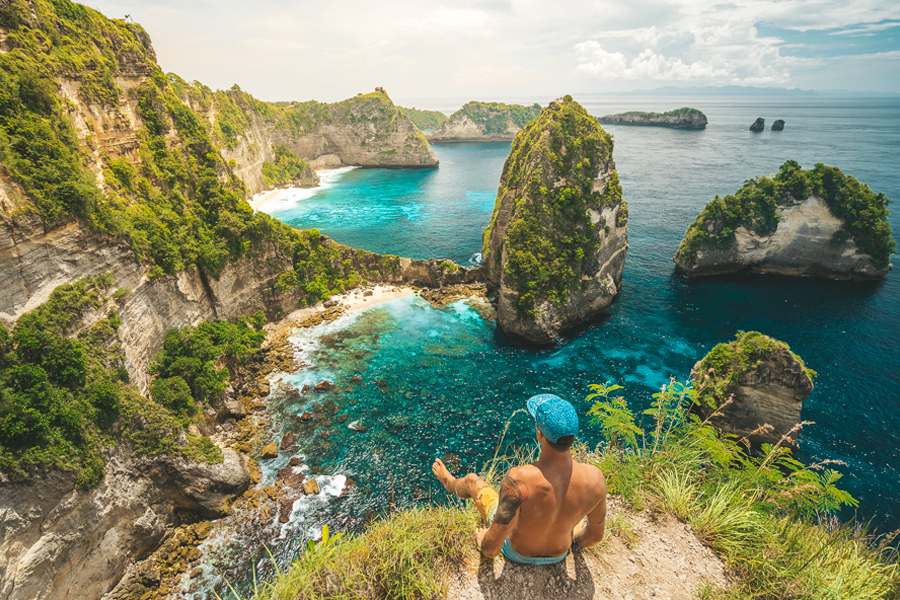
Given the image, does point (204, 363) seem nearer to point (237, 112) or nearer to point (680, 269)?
point (680, 269)

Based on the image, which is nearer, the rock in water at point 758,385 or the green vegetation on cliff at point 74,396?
the green vegetation on cliff at point 74,396

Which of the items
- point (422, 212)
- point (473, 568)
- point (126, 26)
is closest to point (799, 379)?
point (473, 568)

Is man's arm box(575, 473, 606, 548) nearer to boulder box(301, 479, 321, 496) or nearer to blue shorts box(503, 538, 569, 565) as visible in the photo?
blue shorts box(503, 538, 569, 565)

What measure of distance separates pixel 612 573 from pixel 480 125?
185109mm

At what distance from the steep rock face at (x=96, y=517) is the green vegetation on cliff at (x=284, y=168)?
8065cm

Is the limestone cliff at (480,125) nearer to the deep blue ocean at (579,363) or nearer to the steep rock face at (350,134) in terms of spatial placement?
the steep rock face at (350,134)

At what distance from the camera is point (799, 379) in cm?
2136

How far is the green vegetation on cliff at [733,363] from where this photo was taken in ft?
72.2

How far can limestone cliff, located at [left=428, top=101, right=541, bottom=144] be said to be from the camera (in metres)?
170

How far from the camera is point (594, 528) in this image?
548cm

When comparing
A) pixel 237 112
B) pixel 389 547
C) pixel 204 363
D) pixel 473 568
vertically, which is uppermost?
pixel 237 112

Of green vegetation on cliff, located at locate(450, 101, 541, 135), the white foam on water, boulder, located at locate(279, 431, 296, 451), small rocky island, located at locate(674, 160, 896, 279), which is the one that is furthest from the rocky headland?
green vegetation on cliff, located at locate(450, 101, 541, 135)

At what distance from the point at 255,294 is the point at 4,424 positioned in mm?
21681

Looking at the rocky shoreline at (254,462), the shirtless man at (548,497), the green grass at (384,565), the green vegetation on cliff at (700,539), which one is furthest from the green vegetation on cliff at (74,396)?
the shirtless man at (548,497)
